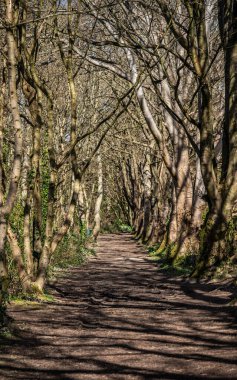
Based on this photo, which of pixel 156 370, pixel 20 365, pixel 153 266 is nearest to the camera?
pixel 156 370

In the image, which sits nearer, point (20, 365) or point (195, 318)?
point (20, 365)

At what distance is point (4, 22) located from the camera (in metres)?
10.2

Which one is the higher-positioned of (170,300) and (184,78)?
(184,78)

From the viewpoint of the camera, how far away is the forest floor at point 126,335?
6.86 meters

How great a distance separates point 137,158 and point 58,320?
114 feet

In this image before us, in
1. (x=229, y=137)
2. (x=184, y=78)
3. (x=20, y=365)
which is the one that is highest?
(x=184, y=78)

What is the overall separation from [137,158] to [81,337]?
119 ft

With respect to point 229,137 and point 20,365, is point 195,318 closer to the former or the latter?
point 20,365

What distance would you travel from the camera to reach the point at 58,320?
422 inches

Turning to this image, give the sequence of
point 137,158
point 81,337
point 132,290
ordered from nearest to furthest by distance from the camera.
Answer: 1. point 81,337
2. point 132,290
3. point 137,158

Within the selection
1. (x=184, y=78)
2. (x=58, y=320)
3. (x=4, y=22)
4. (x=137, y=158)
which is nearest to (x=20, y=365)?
(x=58, y=320)

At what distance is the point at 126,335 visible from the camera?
30.1 ft

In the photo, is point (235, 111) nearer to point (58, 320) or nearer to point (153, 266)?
point (58, 320)

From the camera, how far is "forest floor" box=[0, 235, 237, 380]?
22.5 feet
